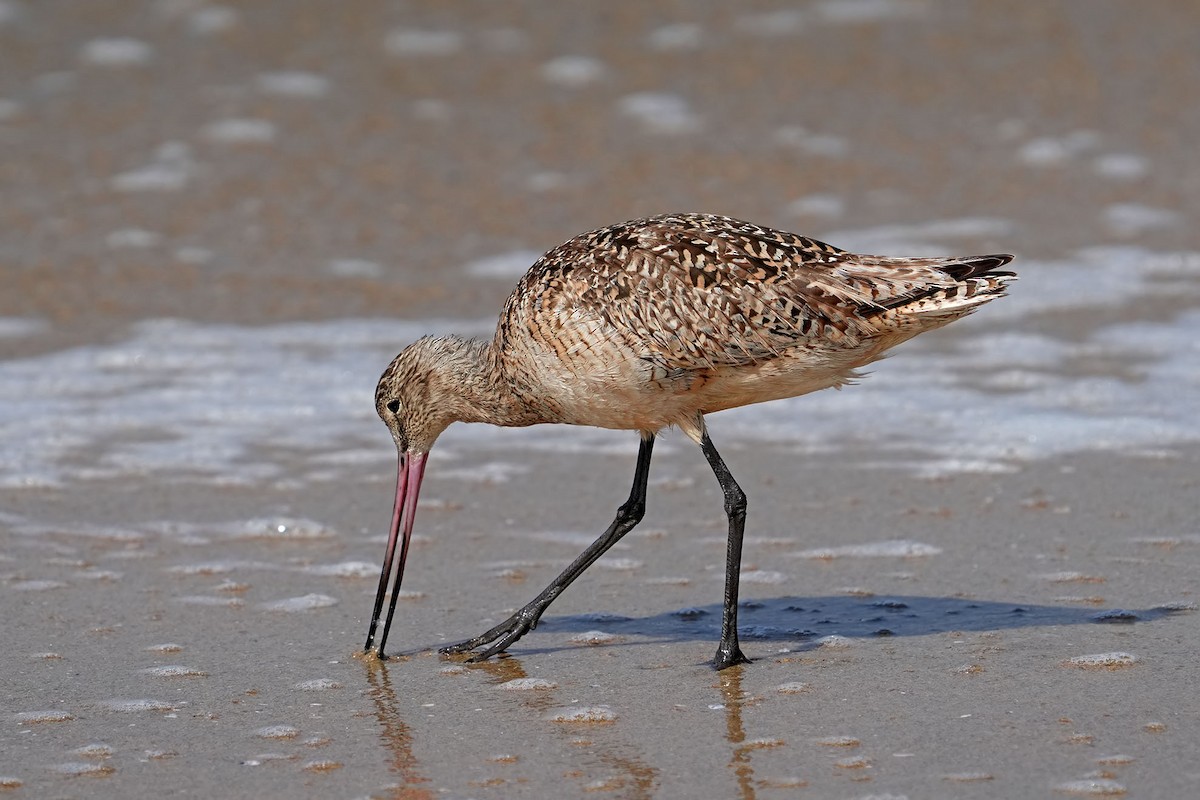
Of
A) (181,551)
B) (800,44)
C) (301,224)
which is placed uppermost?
(800,44)

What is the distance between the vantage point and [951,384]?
712 centimetres

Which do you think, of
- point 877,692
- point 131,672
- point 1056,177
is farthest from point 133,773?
point 1056,177

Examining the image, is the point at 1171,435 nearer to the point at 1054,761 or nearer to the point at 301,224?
the point at 1054,761

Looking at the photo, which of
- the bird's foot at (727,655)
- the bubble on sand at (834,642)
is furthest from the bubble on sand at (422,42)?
the bird's foot at (727,655)

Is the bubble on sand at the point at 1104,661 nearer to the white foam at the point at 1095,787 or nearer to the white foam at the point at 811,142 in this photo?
the white foam at the point at 1095,787

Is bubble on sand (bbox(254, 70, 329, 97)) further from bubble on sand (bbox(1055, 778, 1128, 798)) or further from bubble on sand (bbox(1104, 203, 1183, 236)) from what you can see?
bubble on sand (bbox(1055, 778, 1128, 798))

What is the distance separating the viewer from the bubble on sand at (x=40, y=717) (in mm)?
4141

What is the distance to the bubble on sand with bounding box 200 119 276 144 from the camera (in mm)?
9766

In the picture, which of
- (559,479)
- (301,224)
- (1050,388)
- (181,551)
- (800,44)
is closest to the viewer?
(181,551)

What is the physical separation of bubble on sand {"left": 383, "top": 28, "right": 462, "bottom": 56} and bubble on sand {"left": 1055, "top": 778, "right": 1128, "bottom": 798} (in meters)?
8.00

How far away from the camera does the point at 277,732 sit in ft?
13.3

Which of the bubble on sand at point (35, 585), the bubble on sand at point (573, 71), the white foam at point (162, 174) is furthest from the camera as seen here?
the bubble on sand at point (573, 71)

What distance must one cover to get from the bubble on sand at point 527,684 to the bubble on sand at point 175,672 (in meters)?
0.79

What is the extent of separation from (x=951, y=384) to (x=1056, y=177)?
2608 millimetres
